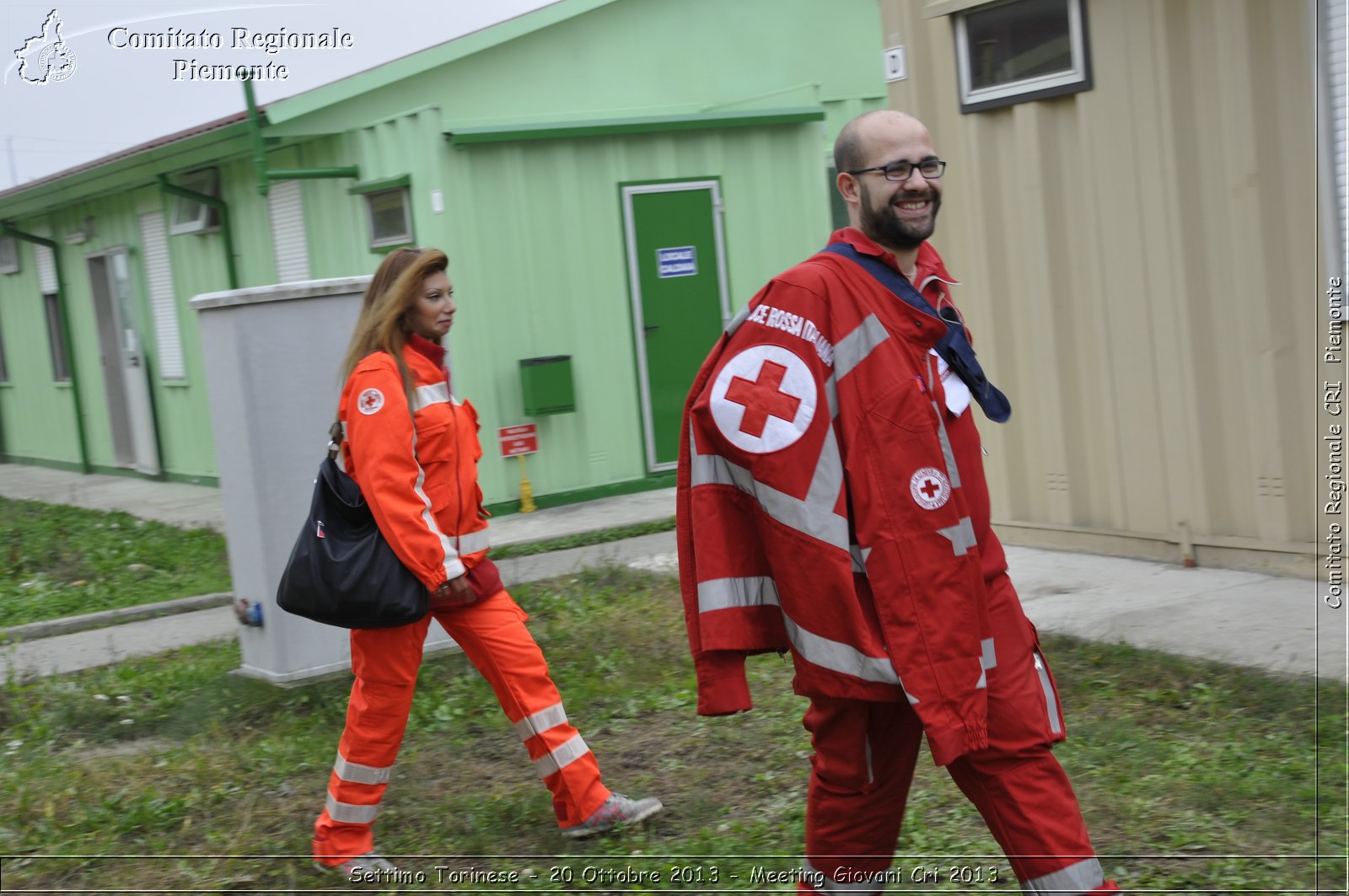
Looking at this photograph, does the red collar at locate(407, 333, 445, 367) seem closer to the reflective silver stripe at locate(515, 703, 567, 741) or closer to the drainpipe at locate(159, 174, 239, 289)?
the reflective silver stripe at locate(515, 703, 567, 741)

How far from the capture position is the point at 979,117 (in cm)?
816

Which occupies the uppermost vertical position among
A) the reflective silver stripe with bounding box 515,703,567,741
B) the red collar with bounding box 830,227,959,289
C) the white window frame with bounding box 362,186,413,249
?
the white window frame with bounding box 362,186,413,249

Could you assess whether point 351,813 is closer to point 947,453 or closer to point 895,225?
point 947,453

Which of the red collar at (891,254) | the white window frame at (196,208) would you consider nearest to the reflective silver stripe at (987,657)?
Result: the red collar at (891,254)

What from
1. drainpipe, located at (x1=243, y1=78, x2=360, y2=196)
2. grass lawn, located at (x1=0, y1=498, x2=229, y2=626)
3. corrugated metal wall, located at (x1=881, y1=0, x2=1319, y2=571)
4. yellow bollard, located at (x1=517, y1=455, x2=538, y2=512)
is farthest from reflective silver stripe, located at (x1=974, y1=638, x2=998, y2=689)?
drainpipe, located at (x1=243, y1=78, x2=360, y2=196)

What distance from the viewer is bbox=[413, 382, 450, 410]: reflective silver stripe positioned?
4504 millimetres

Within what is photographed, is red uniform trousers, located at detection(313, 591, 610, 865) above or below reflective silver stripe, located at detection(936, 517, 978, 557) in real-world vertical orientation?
below

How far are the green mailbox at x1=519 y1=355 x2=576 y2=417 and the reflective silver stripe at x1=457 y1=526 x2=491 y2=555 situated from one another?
6.86m

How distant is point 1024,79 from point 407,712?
5190mm

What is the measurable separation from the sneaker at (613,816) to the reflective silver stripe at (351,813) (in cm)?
65

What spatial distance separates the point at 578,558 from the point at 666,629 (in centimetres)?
215

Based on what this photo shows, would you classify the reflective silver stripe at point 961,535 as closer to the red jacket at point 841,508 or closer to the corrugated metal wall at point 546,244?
the red jacket at point 841,508

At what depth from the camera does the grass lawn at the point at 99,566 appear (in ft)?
31.2

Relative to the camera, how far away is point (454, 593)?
4.45 meters
